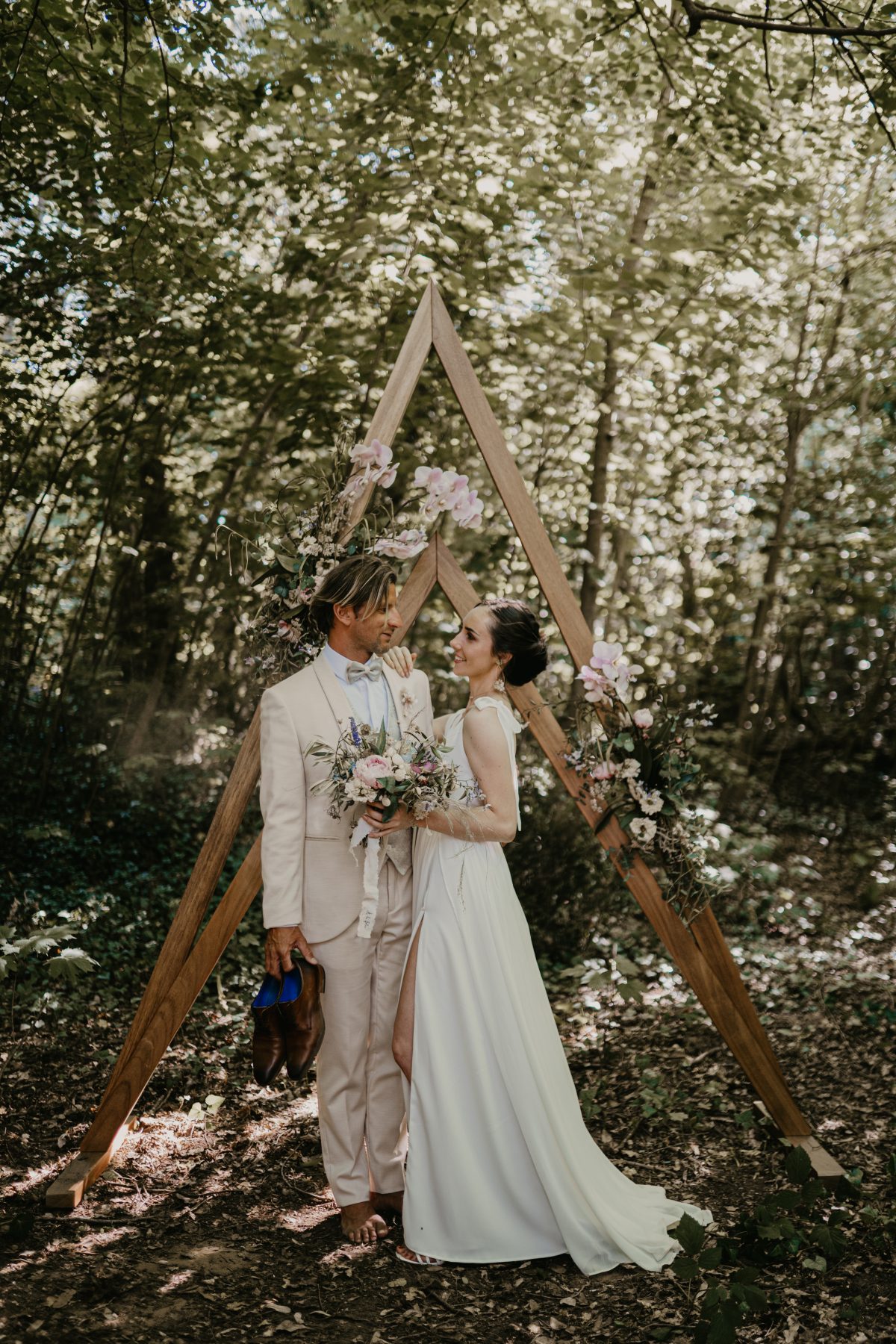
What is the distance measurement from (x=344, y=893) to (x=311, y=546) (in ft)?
3.44

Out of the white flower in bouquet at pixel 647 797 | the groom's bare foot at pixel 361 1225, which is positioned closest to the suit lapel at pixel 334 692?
the white flower in bouquet at pixel 647 797

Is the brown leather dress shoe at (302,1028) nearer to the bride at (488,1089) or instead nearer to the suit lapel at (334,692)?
the bride at (488,1089)

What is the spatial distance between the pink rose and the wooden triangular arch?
632 millimetres

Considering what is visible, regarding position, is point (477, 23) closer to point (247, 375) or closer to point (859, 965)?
point (247, 375)

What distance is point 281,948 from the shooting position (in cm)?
296

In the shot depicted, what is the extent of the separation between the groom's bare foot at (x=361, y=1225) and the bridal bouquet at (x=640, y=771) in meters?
1.34

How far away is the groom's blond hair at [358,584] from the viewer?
3059mm

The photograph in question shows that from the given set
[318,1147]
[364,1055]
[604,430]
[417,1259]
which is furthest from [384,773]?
[604,430]

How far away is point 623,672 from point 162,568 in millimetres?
4805

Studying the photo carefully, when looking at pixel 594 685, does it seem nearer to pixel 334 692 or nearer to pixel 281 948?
pixel 334 692

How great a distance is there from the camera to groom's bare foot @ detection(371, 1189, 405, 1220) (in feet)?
10.5

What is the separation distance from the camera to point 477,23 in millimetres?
5840

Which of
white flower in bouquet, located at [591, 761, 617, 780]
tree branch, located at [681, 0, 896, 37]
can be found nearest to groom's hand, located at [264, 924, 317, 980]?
white flower in bouquet, located at [591, 761, 617, 780]

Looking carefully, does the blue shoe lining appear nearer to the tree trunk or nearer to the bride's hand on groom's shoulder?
the bride's hand on groom's shoulder
